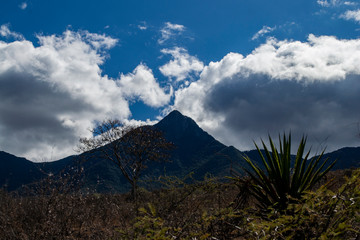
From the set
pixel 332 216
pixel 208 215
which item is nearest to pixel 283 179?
pixel 208 215

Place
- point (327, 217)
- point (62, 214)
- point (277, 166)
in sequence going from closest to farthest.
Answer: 1. point (327, 217)
2. point (277, 166)
3. point (62, 214)

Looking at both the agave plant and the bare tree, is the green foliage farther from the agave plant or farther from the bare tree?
the bare tree

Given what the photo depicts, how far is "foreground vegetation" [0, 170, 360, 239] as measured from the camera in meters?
2.06

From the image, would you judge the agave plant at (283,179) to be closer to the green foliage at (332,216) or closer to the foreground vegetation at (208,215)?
the foreground vegetation at (208,215)

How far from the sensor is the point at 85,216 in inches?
277

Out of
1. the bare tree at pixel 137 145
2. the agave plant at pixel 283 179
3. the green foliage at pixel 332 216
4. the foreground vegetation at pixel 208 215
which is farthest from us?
the bare tree at pixel 137 145

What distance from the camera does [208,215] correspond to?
3.26 meters

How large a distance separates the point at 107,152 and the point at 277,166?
3040 cm

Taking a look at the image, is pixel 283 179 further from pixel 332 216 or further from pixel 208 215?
pixel 332 216

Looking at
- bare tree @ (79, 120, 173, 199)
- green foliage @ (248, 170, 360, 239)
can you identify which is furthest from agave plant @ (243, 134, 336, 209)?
bare tree @ (79, 120, 173, 199)

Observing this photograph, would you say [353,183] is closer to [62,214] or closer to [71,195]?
[62,214]

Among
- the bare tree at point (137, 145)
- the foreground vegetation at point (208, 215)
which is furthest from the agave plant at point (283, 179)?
the bare tree at point (137, 145)

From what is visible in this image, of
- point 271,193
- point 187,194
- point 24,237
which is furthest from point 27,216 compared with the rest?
point 271,193

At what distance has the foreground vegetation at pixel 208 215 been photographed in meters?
2.06
